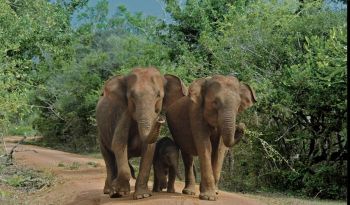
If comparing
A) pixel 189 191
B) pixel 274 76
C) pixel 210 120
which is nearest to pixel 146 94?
pixel 210 120

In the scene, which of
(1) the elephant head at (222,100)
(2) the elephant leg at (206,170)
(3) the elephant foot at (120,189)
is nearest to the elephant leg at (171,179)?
(3) the elephant foot at (120,189)

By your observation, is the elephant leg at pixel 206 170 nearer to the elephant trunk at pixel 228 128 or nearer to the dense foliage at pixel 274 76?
the elephant trunk at pixel 228 128

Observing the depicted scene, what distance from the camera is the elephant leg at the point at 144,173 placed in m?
10.8

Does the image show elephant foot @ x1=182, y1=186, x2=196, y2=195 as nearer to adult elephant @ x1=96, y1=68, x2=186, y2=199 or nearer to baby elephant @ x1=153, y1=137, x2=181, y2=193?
baby elephant @ x1=153, y1=137, x2=181, y2=193

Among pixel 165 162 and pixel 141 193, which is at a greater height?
pixel 165 162

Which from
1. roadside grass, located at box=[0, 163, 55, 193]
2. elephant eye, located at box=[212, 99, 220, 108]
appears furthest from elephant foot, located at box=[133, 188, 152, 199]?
roadside grass, located at box=[0, 163, 55, 193]

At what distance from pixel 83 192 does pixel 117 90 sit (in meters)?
3.05

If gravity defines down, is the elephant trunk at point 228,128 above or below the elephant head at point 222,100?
below

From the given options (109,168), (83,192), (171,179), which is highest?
(109,168)

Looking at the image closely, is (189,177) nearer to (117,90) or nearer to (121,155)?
(121,155)

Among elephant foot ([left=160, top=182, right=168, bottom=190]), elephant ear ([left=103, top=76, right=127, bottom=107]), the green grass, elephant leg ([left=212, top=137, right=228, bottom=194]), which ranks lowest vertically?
elephant foot ([left=160, top=182, right=168, bottom=190])

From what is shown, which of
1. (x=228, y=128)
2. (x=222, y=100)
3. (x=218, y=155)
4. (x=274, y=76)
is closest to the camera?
(x=228, y=128)

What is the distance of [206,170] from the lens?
10773mm

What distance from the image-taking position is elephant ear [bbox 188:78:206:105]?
10.9 metres
